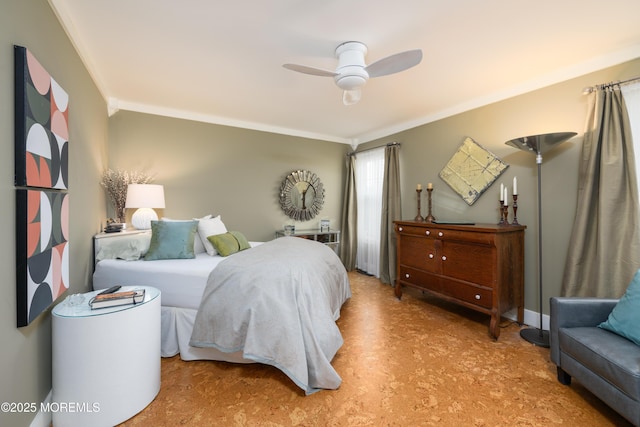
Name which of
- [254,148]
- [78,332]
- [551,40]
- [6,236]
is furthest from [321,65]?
[78,332]

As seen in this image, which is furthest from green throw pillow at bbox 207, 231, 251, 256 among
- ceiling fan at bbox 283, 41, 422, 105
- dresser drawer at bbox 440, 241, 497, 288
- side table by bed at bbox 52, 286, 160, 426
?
dresser drawer at bbox 440, 241, 497, 288

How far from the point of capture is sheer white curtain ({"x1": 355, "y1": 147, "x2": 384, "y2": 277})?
14.6ft

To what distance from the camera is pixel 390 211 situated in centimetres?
411

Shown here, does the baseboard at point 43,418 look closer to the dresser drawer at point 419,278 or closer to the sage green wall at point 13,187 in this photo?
the sage green wall at point 13,187

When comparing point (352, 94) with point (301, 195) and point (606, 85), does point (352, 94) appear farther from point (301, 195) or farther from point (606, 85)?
point (301, 195)

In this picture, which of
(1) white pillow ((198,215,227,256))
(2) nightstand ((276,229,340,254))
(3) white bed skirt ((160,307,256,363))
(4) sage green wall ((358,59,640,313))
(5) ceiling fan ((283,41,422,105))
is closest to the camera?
(5) ceiling fan ((283,41,422,105))

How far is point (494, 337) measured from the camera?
96.8 inches

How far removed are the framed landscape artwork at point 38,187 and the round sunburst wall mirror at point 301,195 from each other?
2943 mm

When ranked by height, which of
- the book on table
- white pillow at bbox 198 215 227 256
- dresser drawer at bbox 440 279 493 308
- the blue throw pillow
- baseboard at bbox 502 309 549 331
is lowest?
baseboard at bbox 502 309 549 331

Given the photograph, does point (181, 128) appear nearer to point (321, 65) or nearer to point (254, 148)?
point (254, 148)

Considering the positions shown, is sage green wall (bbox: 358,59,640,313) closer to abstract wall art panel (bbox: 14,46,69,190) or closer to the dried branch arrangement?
abstract wall art panel (bbox: 14,46,69,190)

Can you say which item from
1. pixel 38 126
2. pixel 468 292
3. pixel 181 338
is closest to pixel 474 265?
pixel 468 292

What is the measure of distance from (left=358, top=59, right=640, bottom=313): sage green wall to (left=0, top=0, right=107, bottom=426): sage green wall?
3.75m

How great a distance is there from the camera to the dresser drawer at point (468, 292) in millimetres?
2529
